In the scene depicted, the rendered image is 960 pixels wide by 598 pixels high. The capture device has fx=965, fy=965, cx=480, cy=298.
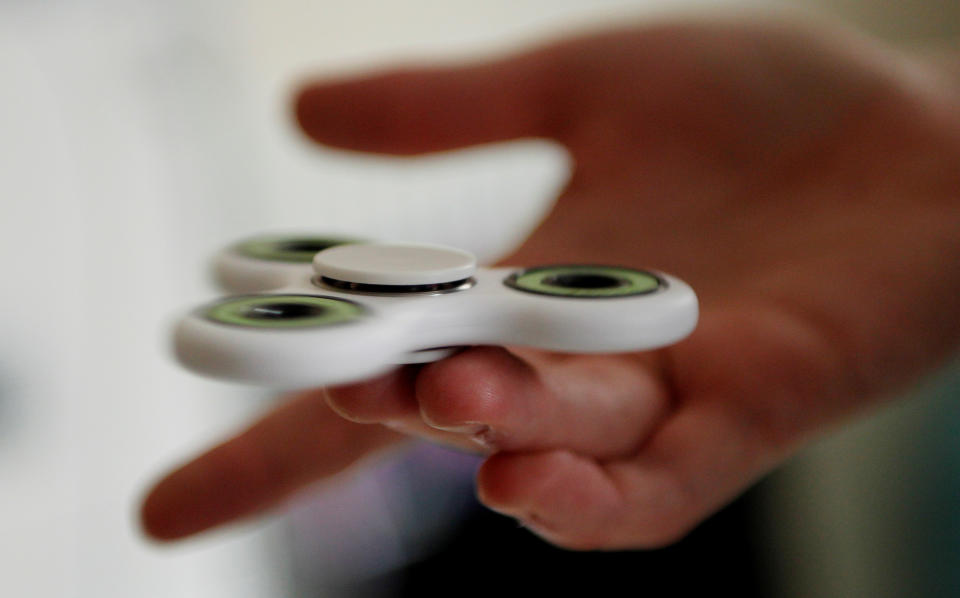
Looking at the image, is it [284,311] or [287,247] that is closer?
[284,311]

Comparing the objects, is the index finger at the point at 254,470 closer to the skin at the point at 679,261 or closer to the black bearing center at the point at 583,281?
the skin at the point at 679,261

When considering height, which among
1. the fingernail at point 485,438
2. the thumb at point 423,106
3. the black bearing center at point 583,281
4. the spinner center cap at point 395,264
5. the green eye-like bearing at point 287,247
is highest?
the thumb at point 423,106

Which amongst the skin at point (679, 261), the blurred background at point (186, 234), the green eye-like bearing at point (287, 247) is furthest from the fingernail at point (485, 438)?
the blurred background at point (186, 234)

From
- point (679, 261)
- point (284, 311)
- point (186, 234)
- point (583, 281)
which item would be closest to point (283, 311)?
point (284, 311)

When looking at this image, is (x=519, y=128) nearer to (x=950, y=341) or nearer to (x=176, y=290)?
(x=950, y=341)

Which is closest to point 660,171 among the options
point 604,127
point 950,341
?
point 604,127

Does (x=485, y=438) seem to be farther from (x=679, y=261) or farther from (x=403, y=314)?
(x=679, y=261)

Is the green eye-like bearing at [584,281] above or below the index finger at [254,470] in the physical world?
above
